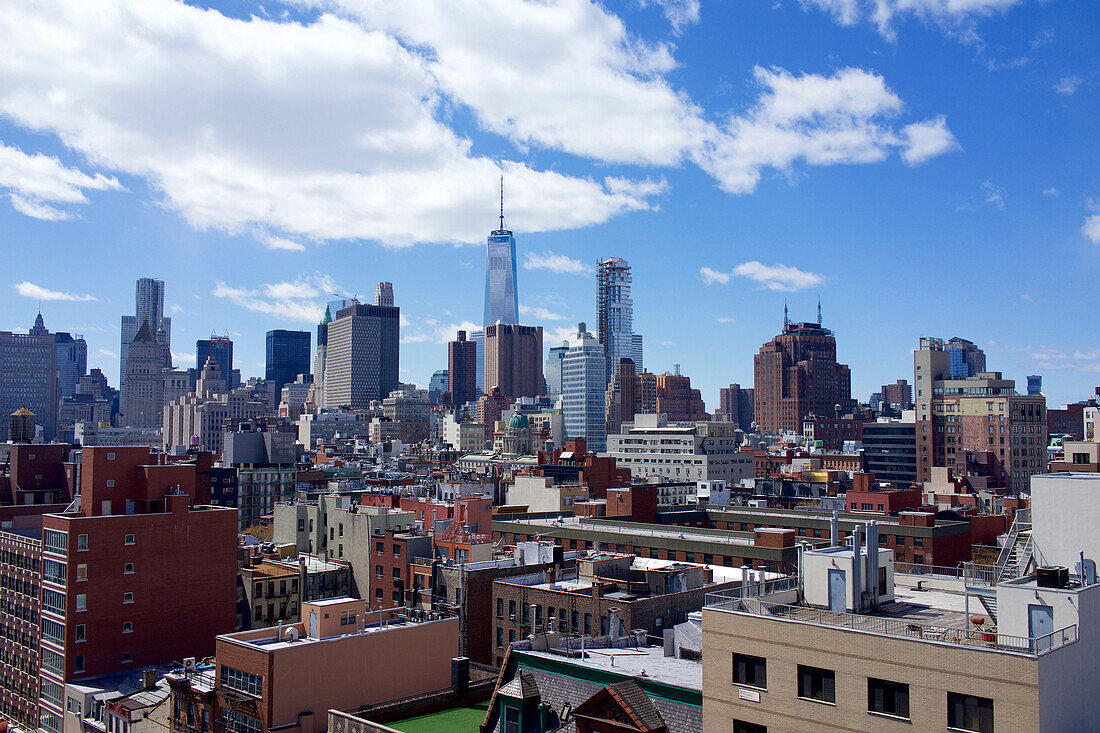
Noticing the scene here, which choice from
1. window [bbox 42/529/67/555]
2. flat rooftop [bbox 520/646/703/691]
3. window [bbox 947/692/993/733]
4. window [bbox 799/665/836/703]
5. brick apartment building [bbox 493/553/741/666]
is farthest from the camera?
window [bbox 42/529/67/555]

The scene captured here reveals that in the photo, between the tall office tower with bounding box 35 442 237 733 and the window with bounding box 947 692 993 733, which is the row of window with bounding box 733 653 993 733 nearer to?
the window with bounding box 947 692 993 733

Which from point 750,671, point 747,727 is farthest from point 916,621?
point 747,727

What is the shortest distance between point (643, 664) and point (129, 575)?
42717mm

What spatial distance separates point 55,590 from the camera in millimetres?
65438

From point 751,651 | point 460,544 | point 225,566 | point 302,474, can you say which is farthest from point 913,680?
point 302,474

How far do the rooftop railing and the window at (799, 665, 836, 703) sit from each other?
1343 mm

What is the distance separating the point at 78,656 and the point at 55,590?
16.8ft

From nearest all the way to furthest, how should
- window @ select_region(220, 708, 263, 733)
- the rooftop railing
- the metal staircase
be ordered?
the rooftop railing → the metal staircase → window @ select_region(220, 708, 263, 733)

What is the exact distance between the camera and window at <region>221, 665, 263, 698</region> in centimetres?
4628

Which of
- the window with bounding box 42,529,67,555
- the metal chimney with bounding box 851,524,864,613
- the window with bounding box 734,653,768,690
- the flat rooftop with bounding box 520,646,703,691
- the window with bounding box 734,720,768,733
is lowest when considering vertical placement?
the flat rooftop with bounding box 520,646,703,691

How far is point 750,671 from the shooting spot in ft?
93.7

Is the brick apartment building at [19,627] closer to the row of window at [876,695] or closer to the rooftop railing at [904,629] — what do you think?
the rooftop railing at [904,629]

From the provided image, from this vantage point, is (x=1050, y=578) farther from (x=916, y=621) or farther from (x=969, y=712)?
(x=969, y=712)

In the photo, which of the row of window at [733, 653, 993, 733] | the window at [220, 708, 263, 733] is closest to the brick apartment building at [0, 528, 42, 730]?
the window at [220, 708, 263, 733]
